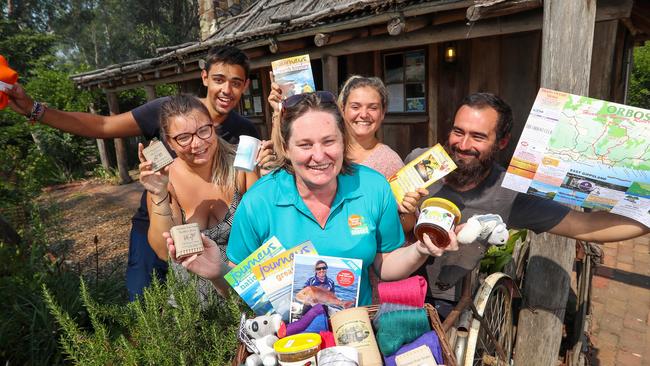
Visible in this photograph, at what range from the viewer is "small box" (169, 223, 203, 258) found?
1.47 meters

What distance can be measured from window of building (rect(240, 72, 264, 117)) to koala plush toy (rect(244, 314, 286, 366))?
8.25 meters

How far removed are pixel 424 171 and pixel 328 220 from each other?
553 millimetres

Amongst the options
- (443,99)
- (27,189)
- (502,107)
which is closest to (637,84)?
(443,99)

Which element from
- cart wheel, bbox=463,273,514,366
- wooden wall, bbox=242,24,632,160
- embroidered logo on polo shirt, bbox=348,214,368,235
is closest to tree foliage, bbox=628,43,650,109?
wooden wall, bbox=242,24,632,160

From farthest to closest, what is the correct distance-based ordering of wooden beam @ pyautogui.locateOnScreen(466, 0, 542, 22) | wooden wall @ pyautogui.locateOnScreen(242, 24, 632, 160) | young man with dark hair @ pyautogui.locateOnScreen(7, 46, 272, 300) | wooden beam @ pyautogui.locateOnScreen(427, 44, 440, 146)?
wooden beam @ pyautogui.locateOnScreen(427, 44, 440, 146), wooden wall @ pyautogui.locateOnScreen(242, 24, 632, 160), wooden beam @ pyautogui.locateOnScreen(466, 0, 542, 22), young man with dark hair @ pyautogui.locateOnScreen(7, 46, 272, 300)

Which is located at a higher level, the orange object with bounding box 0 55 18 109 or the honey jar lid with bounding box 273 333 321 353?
the orange object with bounding box 0 55 18 109

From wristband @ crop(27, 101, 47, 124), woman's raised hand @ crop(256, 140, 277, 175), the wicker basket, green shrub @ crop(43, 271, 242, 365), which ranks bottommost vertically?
green shrub @ crop(43, 271, 242, 365)

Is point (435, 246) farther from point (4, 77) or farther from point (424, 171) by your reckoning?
point (4, 77)

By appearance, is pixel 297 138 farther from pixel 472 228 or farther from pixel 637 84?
pixel 637 84

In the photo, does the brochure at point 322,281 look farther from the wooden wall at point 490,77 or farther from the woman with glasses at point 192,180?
the wooden wall at point 490,77

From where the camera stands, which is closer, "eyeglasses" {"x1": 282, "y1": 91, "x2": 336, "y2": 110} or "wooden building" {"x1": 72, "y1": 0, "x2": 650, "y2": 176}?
"eyeglasses" {"x1": 282, "y1": 91, "x2": 336, "y2": 110}

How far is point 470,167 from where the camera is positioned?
193 cm

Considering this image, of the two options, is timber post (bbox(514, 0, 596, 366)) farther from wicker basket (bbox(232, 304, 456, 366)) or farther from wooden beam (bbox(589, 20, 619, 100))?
wooden beam (bbox(589, 20, 619, 100))

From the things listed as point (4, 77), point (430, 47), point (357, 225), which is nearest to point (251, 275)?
point (357, 225)
